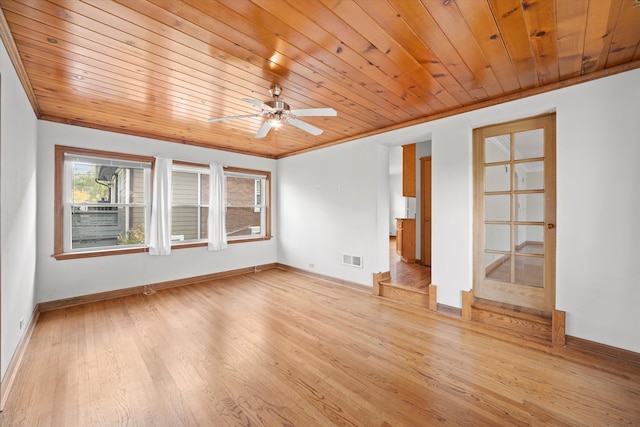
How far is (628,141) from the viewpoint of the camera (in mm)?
2223

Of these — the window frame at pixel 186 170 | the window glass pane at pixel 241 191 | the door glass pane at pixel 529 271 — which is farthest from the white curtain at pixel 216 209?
the door glass pane at pixel 529 271

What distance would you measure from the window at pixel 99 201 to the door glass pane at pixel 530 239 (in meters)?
5.14

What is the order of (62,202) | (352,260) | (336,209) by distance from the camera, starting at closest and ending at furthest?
(62,202)
(352,260)
(336,209)

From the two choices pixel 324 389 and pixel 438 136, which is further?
pixel 438 136

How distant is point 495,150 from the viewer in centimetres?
324

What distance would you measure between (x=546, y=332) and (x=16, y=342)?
4778mm

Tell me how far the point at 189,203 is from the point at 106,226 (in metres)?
1.23

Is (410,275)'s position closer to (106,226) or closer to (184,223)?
(184,223)

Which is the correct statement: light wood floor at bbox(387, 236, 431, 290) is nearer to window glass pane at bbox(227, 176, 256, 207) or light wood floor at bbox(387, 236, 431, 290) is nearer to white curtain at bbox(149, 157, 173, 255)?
window glass pane at bbox(227, 176, 256, 207)

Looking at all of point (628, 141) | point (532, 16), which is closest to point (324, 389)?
point (532, 16)

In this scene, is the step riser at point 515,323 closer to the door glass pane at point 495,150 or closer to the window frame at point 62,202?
the door glass pane at point 495,150

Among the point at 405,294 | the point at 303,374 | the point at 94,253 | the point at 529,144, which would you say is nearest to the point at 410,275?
the point at 405,294

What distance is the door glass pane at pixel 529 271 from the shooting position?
2848 millimetres

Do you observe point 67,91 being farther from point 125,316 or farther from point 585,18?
point 585,18
